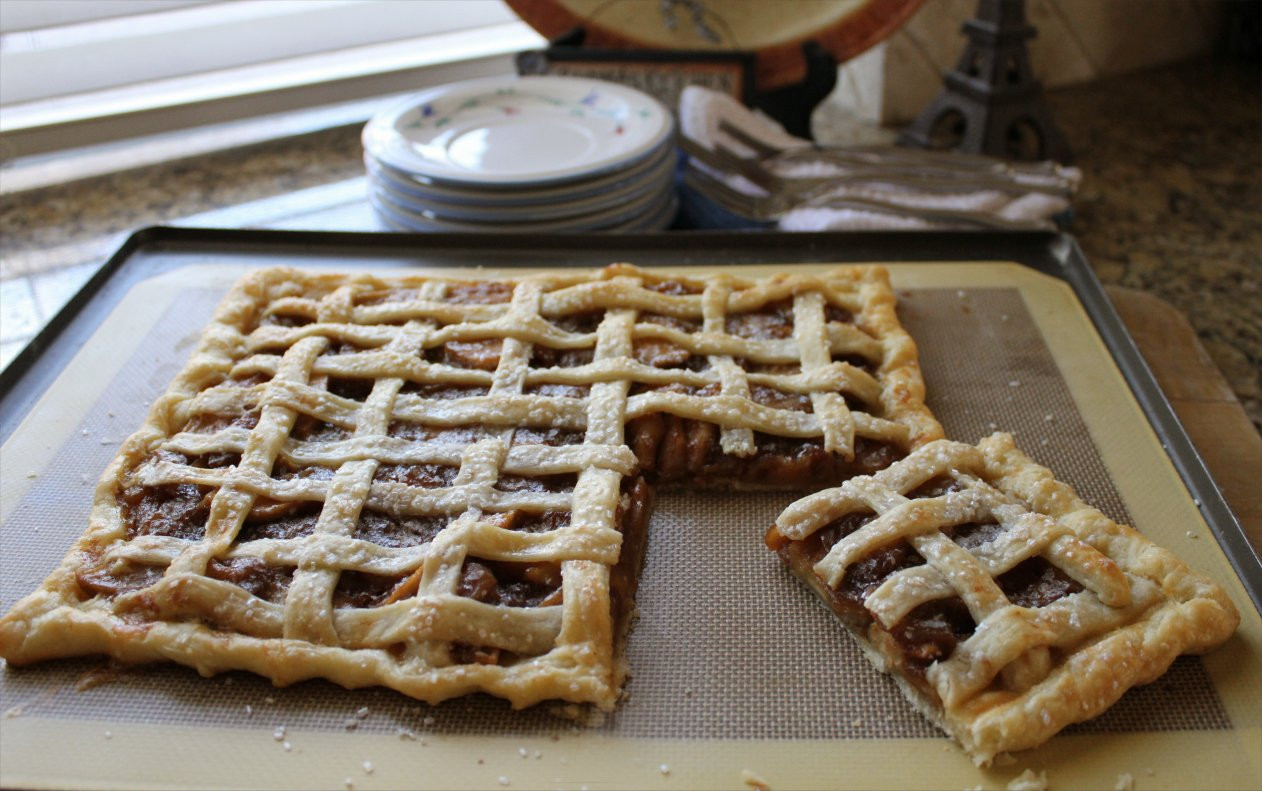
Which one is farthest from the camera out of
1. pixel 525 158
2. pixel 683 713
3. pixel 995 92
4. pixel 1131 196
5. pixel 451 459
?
pixel 1131 196

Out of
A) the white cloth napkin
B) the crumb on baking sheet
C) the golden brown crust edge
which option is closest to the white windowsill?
the white cloth napkin

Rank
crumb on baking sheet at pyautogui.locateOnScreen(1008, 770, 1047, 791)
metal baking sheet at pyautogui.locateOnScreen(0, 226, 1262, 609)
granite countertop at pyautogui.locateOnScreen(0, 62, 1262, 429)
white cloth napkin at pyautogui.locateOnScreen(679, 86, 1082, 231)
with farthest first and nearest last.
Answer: granite countertop at pyautogui.locateOnScreen(0, 62, 1262, 429) → white cloth napkin at pyautogui.locateOnScreen(679, 86, 1082, 231) → metal baking sheet at pyautogui.locateOnScreen(0, 226, 1262, 609) → crumb on baking sheet at pyautogui.locateOnScreen(1008, 770, 1047, 791)

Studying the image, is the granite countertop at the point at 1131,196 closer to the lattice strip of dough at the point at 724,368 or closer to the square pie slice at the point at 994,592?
the square pie slice at the point at 994,592

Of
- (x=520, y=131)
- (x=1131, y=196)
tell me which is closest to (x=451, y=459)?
(x=520, y=131)

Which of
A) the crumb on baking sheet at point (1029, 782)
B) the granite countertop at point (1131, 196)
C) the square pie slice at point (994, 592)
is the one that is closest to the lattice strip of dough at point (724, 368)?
the square pie slice at point (994, 592)

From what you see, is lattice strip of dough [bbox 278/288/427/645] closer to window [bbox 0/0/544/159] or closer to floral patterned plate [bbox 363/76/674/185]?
floral patterned plate [bbox 363/76/674/185]

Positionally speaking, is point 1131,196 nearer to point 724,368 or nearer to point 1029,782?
point 724,368
